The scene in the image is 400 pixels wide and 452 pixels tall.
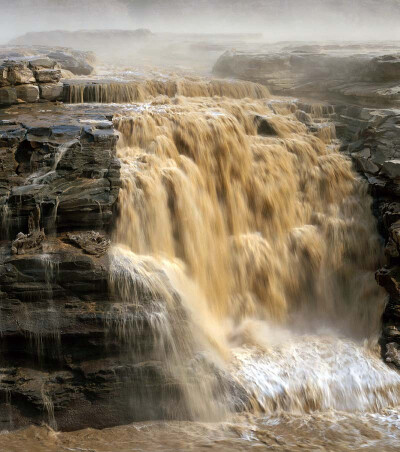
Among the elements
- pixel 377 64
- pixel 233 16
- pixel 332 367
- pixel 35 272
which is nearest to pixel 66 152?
pixel 35 272

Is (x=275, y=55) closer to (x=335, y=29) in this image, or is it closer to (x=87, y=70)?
(x=87, y=70)

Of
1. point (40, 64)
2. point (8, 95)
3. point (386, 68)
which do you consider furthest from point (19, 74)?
point (386, 68)

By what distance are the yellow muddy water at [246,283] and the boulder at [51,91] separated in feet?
3.63

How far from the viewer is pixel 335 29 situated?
87.5 ft

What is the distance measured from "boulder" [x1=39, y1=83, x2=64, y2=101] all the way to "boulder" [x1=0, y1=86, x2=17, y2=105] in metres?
0.47

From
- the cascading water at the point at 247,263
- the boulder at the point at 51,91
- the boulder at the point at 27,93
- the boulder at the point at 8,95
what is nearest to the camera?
the cascading water at the point at 247,263

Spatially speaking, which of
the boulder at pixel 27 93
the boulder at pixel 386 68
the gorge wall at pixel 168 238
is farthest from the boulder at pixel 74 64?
the boulder at pixel 386 68

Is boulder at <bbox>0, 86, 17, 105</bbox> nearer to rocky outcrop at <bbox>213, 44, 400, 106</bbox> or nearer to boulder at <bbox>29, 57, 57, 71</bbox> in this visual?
boulder at <bbox>29, 57, 57, 71</bbox>

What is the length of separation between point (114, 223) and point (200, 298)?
136 centimetres

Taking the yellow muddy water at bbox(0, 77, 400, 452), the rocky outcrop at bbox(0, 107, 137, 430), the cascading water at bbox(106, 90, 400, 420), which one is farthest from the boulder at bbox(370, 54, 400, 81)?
the rocky outcrop at bbox(0, 107, 137, 430)

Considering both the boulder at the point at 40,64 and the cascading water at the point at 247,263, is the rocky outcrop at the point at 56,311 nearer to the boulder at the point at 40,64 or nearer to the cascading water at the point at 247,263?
the cascading water at the point at 247,263

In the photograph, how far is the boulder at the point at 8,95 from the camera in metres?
8.64

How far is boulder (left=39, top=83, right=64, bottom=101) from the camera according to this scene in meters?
9.11

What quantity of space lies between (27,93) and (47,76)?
50 centimetres
